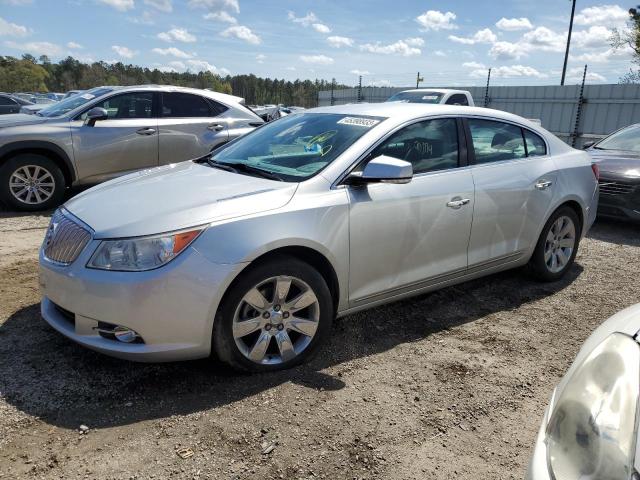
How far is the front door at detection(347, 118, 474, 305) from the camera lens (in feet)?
11.0

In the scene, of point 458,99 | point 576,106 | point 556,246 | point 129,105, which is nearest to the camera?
point 556,246

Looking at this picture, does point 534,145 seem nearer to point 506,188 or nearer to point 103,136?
point 506,188

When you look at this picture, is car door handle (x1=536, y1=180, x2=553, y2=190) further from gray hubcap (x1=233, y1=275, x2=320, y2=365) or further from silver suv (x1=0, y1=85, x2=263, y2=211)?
silver suv (x1=0, y1=85, x2=263, y2=211)

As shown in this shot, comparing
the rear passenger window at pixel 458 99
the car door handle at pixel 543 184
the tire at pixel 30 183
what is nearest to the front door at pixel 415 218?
the car door handle at pixel 543 184

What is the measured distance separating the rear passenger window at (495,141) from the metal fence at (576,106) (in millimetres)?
13309

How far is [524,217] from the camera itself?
4.33 meters

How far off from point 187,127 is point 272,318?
5461mm

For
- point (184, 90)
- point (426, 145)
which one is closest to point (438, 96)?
point (184, 90)

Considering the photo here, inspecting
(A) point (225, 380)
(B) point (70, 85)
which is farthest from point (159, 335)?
(B) point (70, 85)

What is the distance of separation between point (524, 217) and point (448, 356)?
155 cm

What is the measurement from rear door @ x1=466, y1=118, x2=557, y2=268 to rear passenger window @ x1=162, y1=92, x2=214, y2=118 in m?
5.03

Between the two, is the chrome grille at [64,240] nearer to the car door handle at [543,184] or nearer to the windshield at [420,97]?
the car door handle at [543,184]

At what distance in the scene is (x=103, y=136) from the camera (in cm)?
718

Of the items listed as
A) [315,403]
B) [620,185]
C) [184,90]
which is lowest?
[315,403]
